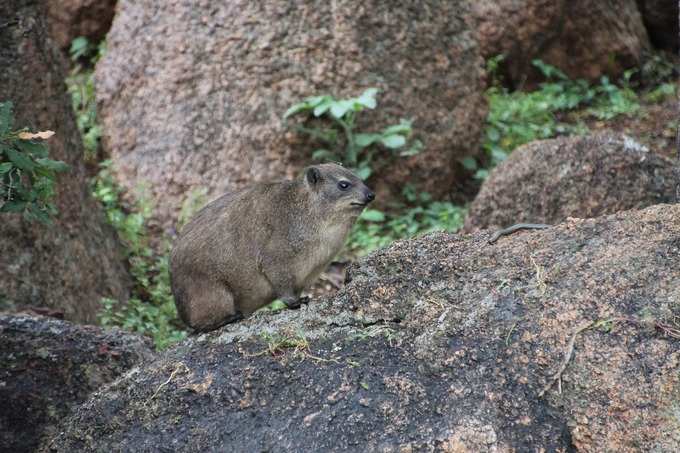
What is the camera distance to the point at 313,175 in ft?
18.4

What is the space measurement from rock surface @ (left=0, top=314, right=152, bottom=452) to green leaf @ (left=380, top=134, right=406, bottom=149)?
383 centimetres

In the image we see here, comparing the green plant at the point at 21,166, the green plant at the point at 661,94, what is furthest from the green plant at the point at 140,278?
the green plant at the point at 661,94

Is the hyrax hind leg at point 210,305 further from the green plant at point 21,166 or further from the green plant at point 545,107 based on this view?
the green plant at point 545,107

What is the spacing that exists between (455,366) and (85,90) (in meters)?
7.42

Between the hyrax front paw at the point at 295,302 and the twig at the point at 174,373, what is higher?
the twig at the point at 174,373

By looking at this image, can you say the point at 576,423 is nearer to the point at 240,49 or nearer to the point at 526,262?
the point at 526,262

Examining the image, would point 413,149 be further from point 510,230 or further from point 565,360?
point 565,360

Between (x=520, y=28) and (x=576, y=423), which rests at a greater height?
(x=576, y=423)

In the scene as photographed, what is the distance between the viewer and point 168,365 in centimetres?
429

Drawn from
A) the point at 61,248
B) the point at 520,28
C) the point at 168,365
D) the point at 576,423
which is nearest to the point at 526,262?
the point at 576,423

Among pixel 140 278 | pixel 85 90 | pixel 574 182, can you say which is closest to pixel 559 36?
pixel 574 182

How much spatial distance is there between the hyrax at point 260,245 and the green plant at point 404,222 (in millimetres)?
2665

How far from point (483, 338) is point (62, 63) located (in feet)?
15.7

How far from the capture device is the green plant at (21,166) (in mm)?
4199
